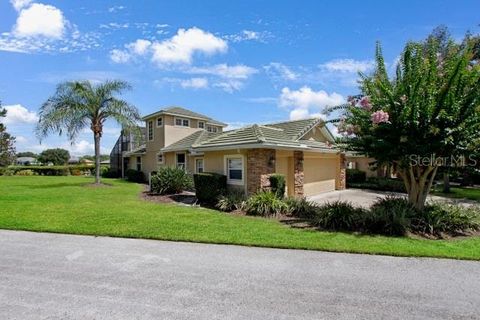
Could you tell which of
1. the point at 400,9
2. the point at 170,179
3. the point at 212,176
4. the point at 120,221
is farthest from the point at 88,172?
the point at 400,9

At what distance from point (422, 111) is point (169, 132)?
19.7 meters

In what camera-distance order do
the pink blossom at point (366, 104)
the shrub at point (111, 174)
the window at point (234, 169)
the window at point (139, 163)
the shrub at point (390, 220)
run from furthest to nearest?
1. the shrub at point (111, 174)
2. the window at point (139, 163)
3. the window at point (234, 169)
4. the pink blossom at point (366, 104)
5. the shrub at point (390, 220)

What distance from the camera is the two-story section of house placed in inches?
971

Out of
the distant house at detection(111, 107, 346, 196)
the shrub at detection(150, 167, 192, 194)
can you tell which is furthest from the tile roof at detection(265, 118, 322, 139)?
the shrub at detection(150, 167, 192, 194)

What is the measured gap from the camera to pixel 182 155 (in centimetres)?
2350

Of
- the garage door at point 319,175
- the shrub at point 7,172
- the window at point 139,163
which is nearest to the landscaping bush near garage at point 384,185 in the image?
the garage door at point 319,175

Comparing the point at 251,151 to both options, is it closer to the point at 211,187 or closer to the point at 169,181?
the point at 211,187

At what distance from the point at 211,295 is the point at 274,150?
33.0 feet

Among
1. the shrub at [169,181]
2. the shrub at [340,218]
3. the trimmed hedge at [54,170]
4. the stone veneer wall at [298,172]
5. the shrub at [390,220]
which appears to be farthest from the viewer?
the trimmed hedge at [54,170]

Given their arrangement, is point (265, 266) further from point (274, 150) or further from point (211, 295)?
point (274, 150)

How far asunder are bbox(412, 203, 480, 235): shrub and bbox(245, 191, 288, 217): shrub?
434cm

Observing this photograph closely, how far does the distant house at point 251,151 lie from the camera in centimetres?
1388

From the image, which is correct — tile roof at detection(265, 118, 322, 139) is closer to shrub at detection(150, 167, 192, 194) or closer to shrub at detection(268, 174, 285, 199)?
shrub at detection(268, 174, 285, 199)

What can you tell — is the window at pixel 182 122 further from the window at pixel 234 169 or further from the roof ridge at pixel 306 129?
the roof ridge at pixel 306 129
